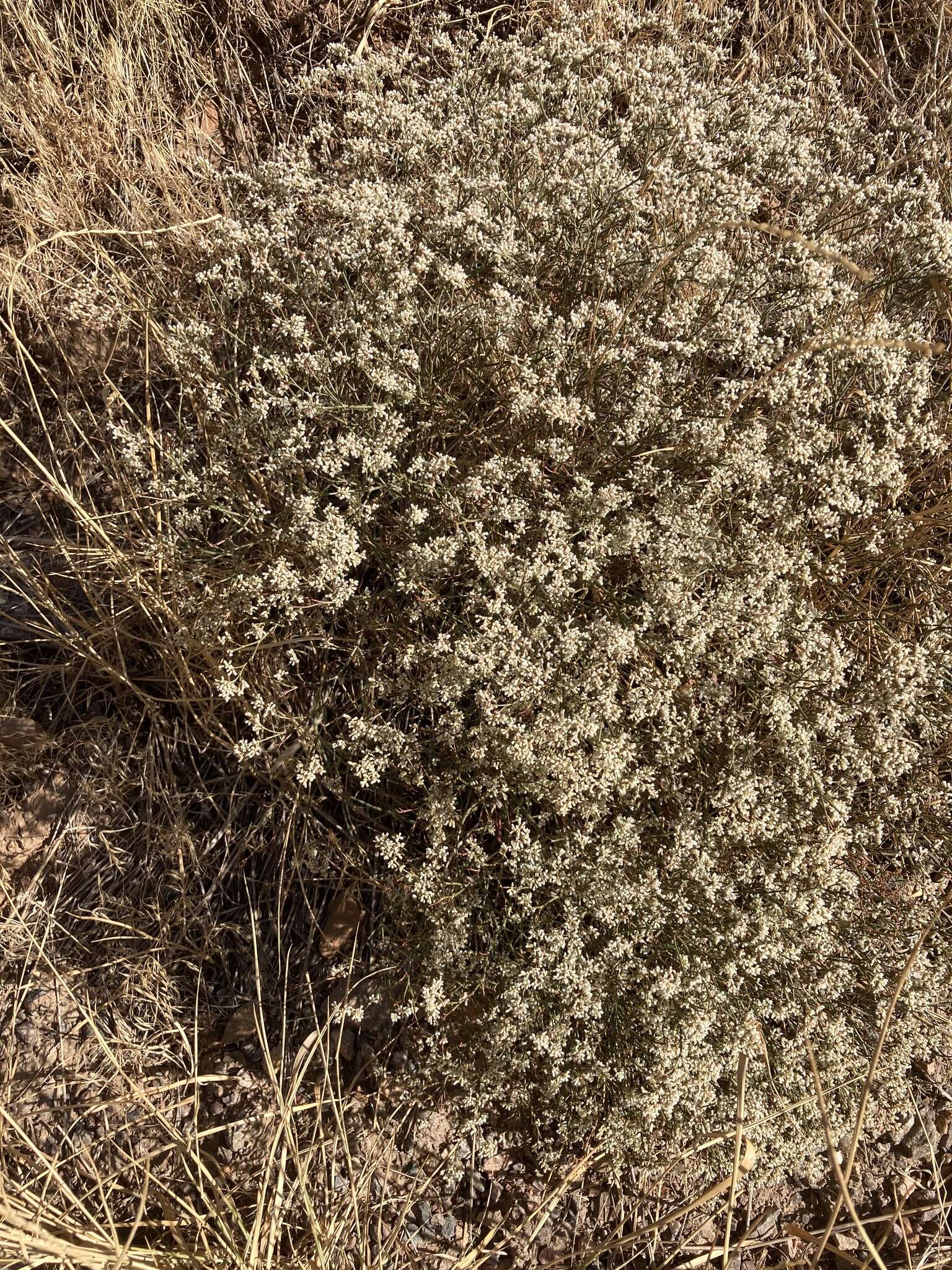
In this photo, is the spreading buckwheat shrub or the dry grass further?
the dry grass

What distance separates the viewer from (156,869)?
3.18 metres

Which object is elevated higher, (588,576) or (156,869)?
(588,576)

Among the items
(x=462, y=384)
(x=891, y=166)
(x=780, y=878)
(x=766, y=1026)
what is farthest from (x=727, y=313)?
(x=766, y=1026)

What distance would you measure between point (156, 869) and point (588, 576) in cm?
206

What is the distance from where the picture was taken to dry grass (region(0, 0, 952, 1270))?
284 centimetres

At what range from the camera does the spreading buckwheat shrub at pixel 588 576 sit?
257 centimetres

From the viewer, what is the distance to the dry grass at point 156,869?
9.30 feet

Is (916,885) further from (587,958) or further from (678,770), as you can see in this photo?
(587,958)

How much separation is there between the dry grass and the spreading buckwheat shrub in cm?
29

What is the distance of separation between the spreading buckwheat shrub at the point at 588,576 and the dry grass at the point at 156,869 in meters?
0.29

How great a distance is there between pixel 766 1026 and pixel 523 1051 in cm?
86

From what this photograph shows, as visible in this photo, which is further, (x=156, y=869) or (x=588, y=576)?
(x=156, y=869)

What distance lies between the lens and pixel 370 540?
2.73m

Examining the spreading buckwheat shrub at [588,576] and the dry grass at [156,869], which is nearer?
the spreading buckwheat shrub at [588,576]
